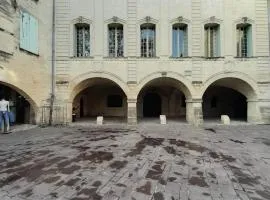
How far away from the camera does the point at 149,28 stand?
14961 mm

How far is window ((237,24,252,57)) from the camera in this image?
14808 mm

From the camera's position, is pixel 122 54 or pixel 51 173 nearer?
pixel 51 173

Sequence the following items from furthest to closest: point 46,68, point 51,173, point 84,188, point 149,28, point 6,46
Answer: point 149,28
point 46,68
point 6,46
point 51,173
point 84,188

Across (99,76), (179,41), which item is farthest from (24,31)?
(179,41)

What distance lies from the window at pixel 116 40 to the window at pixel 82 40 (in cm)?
145

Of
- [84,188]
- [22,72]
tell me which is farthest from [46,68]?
[84,188]

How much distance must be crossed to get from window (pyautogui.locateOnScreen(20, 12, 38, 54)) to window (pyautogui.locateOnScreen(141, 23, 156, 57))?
626 centimetres

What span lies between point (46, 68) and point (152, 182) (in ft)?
37.7

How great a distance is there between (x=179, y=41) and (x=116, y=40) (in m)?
4.00

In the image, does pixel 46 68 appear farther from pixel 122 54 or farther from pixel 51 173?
pixel 51 173

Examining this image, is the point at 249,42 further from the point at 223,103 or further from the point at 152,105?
the point at 152,105

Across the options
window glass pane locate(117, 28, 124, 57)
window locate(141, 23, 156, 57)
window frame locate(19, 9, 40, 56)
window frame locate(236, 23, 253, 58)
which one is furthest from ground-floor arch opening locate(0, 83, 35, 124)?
window frame locate(236, 23, 253, 58)

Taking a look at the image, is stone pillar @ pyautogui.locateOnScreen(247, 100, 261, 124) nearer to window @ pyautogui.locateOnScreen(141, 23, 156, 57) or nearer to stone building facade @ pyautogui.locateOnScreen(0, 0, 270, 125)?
stone building facade @ pyautogui.locateOnScreen(0, 0, 270, 125)

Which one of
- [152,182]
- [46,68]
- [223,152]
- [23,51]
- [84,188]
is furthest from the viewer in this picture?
[46,68]
